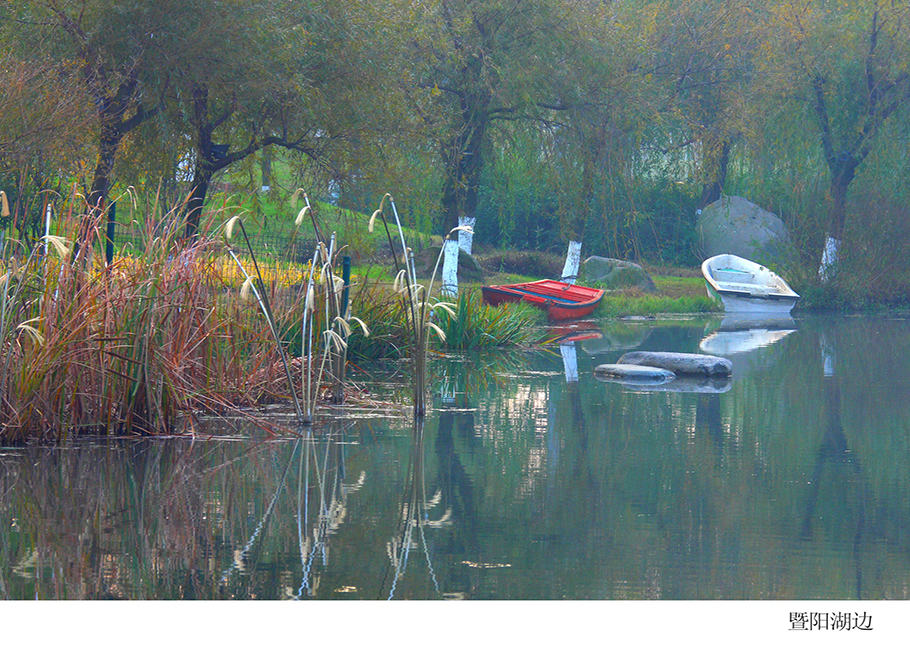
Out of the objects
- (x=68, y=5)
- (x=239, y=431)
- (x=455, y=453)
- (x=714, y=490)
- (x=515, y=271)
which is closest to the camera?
(x=714, y=490)

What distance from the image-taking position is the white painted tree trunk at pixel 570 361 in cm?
1262

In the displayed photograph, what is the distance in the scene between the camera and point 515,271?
3111cm

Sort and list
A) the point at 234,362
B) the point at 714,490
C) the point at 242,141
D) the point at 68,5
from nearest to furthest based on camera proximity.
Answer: the point at 714,490 → the point at 234,362 → the point at 68,5 → the point at 242,141

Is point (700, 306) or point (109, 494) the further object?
point (700, 306)

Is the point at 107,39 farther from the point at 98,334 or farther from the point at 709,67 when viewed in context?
the point at 709,67

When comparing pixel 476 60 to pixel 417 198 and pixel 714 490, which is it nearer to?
pixel 417 198

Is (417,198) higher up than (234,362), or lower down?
higher up

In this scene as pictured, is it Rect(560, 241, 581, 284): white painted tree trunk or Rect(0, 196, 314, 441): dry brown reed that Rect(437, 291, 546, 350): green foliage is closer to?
Rect(0, 196, 314, 441): dry brown reed

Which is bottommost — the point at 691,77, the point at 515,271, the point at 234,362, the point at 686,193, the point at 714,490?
the point at 714,490

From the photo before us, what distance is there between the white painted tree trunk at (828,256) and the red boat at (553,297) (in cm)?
755

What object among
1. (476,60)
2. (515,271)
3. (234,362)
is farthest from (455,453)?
(515,271)

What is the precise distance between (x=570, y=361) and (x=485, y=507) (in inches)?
336

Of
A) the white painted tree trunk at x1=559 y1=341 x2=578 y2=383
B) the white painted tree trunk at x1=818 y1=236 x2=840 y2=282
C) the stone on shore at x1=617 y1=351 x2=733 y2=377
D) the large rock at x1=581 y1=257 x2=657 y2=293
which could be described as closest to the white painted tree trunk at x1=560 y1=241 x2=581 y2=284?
the large rock at x1=581 y1=257 x2=657 y2=293

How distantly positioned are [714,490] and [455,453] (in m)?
1.86
